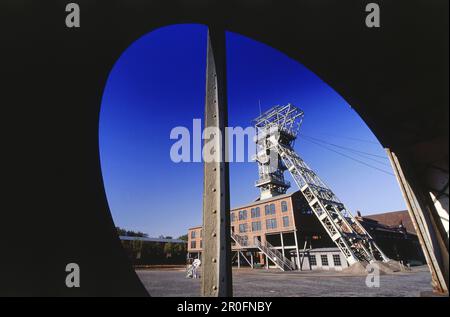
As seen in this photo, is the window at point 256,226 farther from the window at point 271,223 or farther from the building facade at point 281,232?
the window at point 271,223

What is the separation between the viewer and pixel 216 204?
197 centimetres

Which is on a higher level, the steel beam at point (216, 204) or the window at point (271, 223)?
the steel beam at point (216, 204)

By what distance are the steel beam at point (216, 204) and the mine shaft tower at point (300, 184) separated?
2545 centimetres

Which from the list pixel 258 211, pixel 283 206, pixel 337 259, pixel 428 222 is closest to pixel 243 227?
pixel 258 211

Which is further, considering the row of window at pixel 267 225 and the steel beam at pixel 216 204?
the row of window at pixel 267 225

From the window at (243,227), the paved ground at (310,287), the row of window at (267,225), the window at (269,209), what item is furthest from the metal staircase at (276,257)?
the paved ground at (310,287)

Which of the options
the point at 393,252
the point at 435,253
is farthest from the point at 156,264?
the point at 435,253

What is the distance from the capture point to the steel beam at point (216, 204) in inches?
72.4

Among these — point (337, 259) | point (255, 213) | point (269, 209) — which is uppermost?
point (269, 209)

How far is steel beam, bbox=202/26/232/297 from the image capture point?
184cm

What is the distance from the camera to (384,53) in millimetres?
3385

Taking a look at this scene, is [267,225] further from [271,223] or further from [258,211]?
[258,211]

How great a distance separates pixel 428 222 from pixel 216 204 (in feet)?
14.0

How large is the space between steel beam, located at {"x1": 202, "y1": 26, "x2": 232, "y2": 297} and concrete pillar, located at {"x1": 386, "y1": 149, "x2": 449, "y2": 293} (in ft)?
13.1
